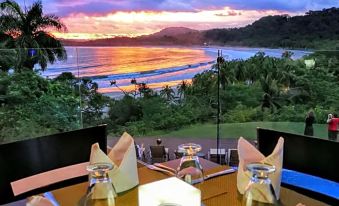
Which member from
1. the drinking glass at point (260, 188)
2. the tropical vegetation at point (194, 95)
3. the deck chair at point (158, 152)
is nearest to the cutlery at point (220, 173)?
the drinking glass at point (260, 188)

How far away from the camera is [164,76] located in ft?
13.7

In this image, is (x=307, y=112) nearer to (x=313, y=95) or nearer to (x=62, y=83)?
(x=313, y=95)

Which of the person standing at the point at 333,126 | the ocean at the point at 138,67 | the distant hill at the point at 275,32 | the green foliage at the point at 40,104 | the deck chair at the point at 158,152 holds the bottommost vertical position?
the deck chair at the point at 158,152

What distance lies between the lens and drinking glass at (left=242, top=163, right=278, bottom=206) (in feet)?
2.80

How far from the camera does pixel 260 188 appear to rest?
2.83 feet

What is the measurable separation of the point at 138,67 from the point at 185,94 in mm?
748

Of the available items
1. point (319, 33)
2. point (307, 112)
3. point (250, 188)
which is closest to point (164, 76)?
point (307, 112)

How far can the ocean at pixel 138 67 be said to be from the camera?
3.89 metres

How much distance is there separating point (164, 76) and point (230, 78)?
2.76 ft

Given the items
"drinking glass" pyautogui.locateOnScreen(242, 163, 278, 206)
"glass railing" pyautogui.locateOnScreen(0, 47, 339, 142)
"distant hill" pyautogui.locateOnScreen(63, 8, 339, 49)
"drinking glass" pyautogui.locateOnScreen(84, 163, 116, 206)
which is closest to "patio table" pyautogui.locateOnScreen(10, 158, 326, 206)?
"drinking glass" pyautogui.locateOnScreen(84, 163, 116, 206)

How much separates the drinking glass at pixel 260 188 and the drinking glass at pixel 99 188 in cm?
34

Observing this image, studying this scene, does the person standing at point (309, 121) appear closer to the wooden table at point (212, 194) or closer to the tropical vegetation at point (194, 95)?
the tropical vegetation at point (194, 95)

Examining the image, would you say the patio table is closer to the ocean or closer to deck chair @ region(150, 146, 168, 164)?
the ocean

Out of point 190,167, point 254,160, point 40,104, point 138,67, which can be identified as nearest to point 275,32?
point 138,67
